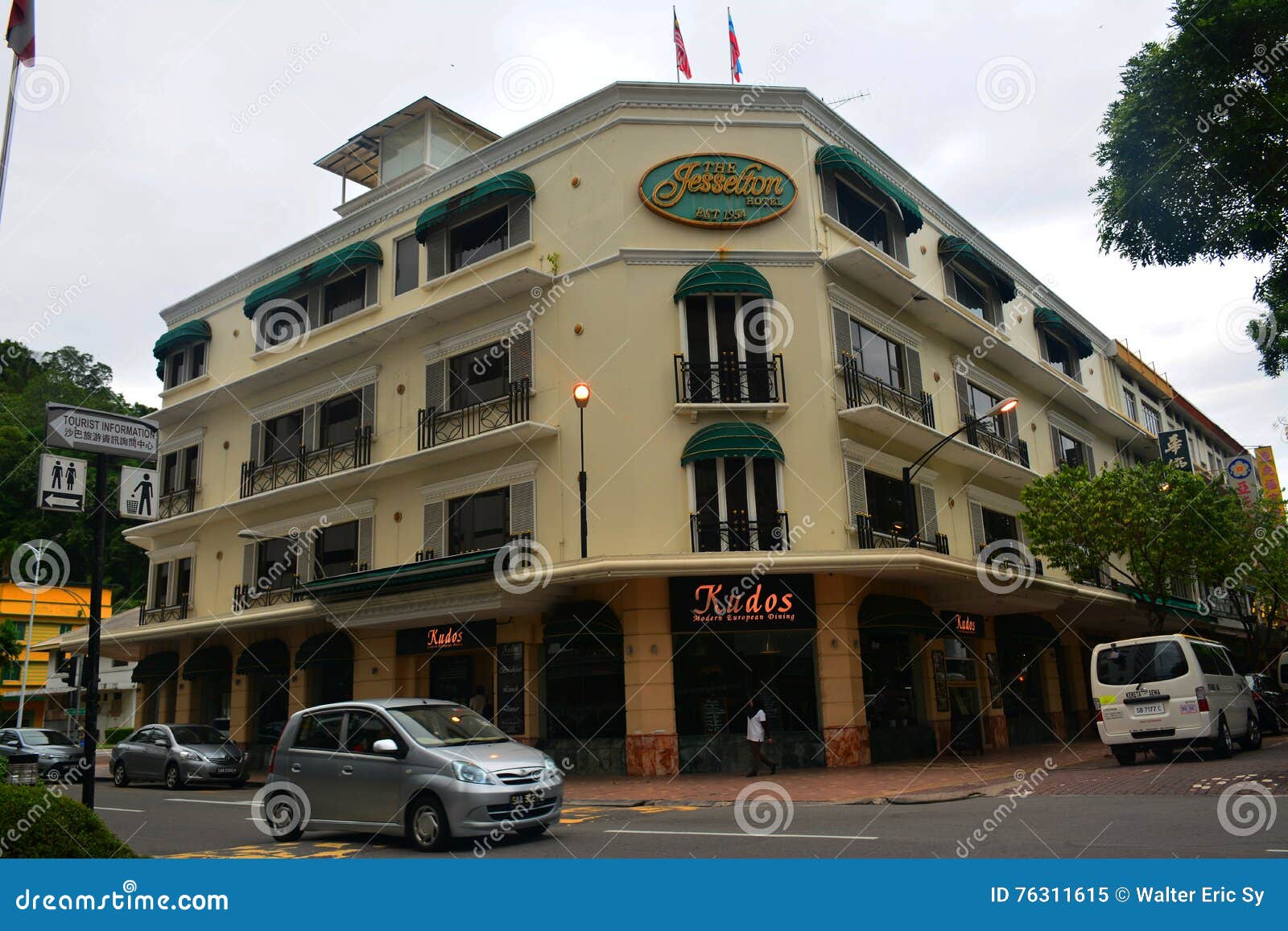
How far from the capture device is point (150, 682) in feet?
99.7

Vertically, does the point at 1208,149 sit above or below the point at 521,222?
below

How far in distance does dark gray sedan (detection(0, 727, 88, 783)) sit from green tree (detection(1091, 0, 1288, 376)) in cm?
2435

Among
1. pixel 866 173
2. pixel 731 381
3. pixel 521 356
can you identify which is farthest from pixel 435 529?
pixel 866 173

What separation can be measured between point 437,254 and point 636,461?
27.9 feet

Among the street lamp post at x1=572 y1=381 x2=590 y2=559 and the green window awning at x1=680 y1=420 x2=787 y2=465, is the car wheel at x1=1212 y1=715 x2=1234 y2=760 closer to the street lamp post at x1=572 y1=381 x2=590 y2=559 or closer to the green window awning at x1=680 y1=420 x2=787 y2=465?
the green window awning at x1=680 y1=420 x2=787 y2=465

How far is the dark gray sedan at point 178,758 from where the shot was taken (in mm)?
20922

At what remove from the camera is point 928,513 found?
79.2ft

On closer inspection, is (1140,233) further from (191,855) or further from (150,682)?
(150,682)

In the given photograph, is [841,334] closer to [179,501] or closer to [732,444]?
[732,444]

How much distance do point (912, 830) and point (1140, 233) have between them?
1202 centimetres

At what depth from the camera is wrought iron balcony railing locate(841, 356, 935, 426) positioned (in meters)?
21.9

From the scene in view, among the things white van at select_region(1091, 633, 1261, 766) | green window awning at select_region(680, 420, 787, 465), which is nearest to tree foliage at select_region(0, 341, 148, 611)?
green window awning at select_region(680, 420, 787, 465)

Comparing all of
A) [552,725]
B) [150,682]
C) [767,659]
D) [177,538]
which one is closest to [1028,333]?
[767,659]

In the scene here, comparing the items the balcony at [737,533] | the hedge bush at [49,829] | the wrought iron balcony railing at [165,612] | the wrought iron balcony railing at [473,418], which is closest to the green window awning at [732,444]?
the balcony at [737,533]
